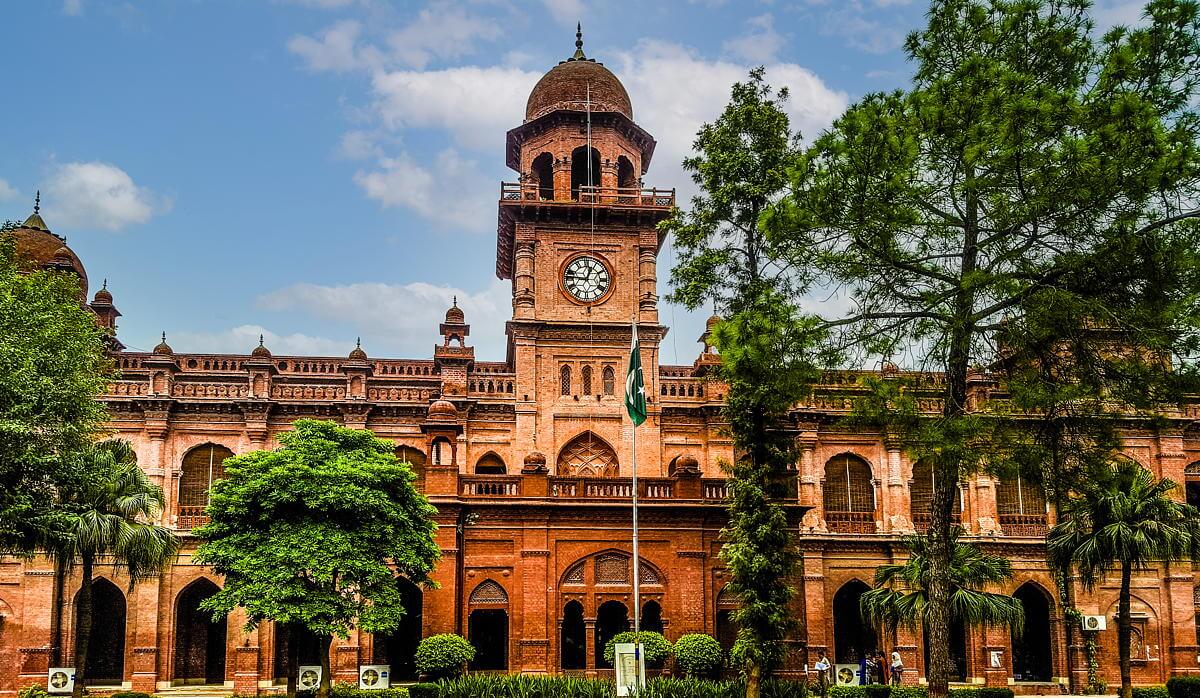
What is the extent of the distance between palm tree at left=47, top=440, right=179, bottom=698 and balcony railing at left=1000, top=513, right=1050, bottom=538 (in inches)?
1208

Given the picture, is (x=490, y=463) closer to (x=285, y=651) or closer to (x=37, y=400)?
(x=285, y=651)

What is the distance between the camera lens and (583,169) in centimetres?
4769

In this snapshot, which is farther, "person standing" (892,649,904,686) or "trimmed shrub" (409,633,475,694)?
"person standing" (892,649,904,686)

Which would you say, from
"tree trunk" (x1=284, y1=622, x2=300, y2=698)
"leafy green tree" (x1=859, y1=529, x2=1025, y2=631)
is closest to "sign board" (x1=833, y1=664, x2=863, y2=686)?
"leafy green tree" (x1=859, y1=529, x2=1025, y2=631)

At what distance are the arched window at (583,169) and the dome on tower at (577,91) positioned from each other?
186cm

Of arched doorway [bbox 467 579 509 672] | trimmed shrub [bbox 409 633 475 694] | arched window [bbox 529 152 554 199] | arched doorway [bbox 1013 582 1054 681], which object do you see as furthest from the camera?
arched window [bbox 529 152 554 199]

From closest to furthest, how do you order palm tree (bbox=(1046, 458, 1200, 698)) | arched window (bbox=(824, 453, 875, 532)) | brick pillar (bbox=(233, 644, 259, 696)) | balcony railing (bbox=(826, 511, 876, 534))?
1. palm tree (bbox=(1046, 458, 1200, 698))
2. brick pillar (bbox=(233, 644, 259, 696))
3. balcony railing (bbox=(826, 511, 876, 534))
4. arched window (bbox=(824, 453, 875, 532))

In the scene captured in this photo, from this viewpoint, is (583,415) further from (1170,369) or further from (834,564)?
(1170,369)

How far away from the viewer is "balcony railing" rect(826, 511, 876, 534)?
45531 mm

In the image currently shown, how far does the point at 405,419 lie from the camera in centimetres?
4438

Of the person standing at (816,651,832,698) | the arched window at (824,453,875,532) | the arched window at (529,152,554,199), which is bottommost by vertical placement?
the person standing at (816,651,832,698)

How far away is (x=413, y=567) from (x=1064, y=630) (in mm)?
25987

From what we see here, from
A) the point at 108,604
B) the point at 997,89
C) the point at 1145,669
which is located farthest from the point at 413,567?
the point at 1145,669

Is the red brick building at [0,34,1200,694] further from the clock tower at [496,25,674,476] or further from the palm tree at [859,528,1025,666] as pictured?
the palm tree at [859,528,1025,666]
